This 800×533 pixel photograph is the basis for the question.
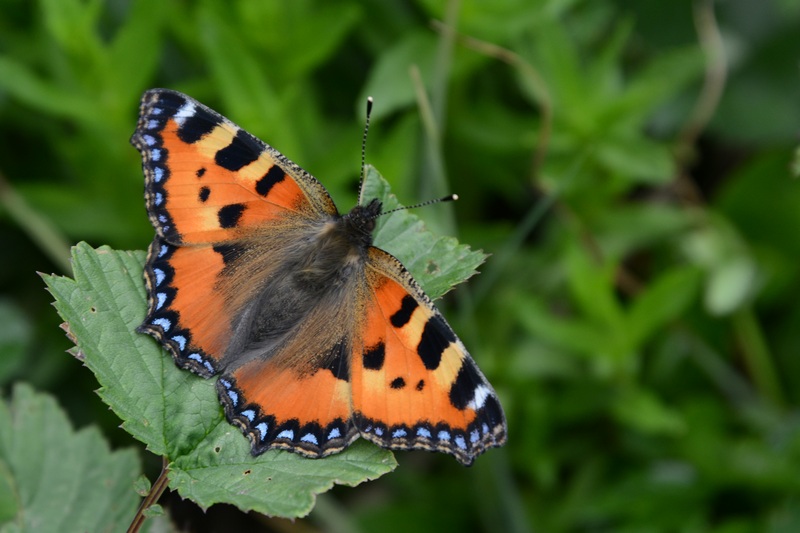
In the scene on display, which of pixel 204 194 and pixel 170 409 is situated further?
pixel 204 194

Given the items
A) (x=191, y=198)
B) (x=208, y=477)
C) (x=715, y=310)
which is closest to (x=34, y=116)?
(x=191, y=198)

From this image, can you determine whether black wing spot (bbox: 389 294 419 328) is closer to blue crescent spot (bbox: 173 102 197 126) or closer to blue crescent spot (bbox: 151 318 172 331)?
blue crescent spot (bbox: 151 318 172 331)

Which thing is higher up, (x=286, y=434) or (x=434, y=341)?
(x=434, y=341)

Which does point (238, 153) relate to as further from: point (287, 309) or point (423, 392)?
point (423, 392)

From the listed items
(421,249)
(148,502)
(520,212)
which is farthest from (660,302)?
(148,502)

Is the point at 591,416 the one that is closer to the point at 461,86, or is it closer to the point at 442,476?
the point at 442,476

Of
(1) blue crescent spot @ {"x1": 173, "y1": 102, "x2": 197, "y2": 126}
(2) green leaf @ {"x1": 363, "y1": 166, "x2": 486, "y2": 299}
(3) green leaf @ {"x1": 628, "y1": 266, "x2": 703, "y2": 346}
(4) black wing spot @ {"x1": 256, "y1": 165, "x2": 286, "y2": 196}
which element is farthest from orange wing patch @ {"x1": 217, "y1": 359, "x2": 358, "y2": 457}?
(3) green leaf @ {"x1": 628, "y1": 266, "x2": 703, "y2": 346}

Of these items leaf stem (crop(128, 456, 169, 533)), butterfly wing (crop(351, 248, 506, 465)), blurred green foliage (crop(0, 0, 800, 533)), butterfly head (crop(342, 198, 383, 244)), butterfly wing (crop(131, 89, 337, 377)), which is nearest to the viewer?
leaf stem (crop(128, 456, 169, 533))
